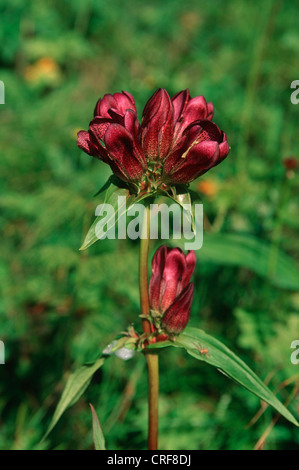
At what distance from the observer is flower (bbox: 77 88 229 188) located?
770mm

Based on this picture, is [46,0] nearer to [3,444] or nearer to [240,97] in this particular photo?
[240,97]

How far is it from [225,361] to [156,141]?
41cm

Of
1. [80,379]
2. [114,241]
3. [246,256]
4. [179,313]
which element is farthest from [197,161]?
[114,241]

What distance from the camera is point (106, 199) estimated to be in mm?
816

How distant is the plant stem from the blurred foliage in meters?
0.41

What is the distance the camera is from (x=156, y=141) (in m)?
0.80

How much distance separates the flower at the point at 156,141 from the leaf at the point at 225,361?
0.30 metres

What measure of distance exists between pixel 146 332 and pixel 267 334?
73 cm

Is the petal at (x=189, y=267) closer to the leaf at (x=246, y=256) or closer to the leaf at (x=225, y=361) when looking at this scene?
the leaf at (x=225, y=361)

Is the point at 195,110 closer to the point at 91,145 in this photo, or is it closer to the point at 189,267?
the point at 91,145

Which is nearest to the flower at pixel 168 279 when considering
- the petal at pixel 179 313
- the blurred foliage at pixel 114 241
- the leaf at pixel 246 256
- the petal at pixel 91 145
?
the petal at pixel 179 313

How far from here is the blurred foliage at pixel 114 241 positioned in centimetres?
141

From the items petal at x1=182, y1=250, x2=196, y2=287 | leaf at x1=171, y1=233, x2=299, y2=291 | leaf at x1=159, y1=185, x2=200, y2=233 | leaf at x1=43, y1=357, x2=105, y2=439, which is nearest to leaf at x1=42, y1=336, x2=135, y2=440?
leaf at x1=43, y1=357, x2=105, y2=439

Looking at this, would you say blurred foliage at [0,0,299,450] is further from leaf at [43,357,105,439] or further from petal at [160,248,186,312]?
petal at [160,248,186,312]
